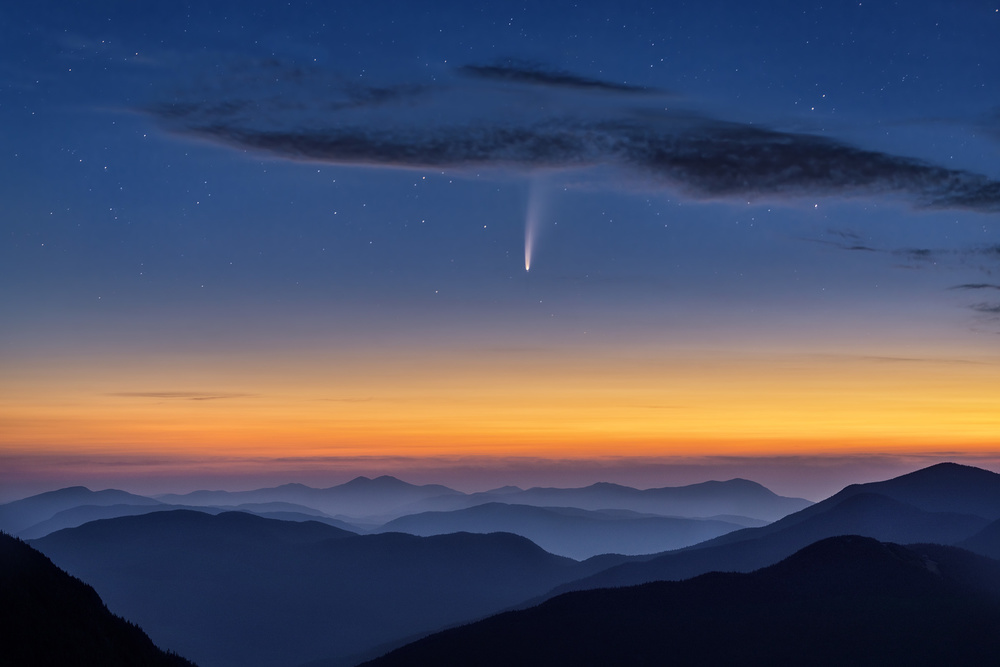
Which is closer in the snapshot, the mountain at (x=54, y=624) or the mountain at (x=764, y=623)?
the mountain at (x=54, y=624)

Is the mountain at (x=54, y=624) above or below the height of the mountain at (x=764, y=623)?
above

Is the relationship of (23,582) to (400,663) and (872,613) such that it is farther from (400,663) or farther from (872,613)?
(872,613)

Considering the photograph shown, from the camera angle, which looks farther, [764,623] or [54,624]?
[764,623]

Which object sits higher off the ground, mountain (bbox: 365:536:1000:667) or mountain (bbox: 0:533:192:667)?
mountain (bbox: 0:533:192:667)

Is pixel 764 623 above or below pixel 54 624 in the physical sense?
below
